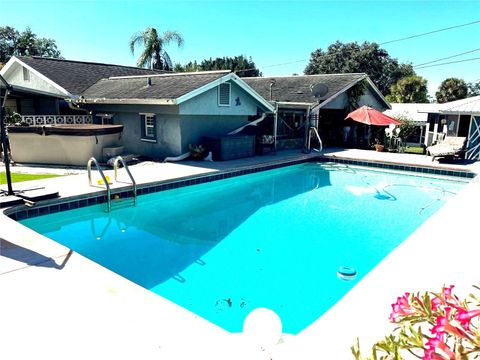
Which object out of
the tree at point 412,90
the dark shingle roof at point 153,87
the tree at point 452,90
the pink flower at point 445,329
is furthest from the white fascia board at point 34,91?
the tree at point 452,90

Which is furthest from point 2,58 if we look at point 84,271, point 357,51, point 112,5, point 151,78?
point 84,271

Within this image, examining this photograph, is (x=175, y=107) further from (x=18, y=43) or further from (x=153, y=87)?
(x=18, y=43)

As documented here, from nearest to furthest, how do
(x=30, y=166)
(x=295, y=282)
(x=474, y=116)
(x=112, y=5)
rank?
Result: (x=295, y=282) < (x=30, y=166) < (x=474, y=116) < (x=112, y=5)

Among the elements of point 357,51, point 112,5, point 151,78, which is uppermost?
point 357,51

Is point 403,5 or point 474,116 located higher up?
point 403,5

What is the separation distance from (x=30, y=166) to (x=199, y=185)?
24.8ft

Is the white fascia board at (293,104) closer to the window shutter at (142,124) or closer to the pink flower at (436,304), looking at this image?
the window shutter at (142,124)

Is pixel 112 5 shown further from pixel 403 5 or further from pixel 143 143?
pixel 403 5

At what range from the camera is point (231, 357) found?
3543 mm

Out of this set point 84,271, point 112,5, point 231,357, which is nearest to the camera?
point 231,357

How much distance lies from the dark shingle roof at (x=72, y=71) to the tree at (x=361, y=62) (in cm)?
3942

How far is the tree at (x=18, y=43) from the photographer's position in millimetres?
51594

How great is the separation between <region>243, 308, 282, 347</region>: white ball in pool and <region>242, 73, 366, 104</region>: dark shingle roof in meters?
19.9

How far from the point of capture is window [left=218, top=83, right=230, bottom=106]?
1724cm
